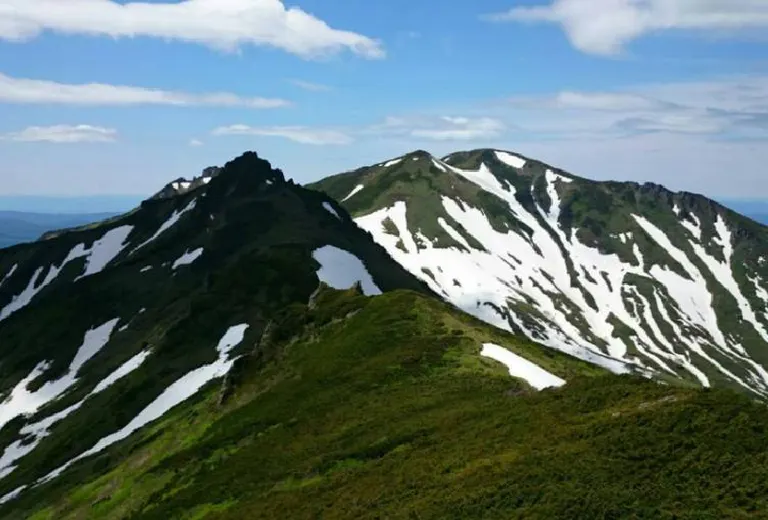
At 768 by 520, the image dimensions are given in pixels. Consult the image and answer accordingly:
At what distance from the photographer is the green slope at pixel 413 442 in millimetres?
26672

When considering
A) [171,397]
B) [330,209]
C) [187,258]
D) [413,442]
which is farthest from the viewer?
[330,209]

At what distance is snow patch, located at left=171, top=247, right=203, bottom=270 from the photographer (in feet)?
449

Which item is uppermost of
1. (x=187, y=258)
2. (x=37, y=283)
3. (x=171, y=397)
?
(x=187, y=258)

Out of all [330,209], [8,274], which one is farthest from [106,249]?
[330,209]

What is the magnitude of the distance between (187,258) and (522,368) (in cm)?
10131

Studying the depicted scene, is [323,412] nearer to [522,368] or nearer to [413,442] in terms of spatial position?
[413,442]

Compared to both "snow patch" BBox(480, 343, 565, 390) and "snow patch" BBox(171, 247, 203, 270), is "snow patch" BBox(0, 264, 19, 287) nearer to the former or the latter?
"snow patch" BBox(171, 247, 203, 270)

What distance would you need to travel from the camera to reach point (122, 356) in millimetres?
105375

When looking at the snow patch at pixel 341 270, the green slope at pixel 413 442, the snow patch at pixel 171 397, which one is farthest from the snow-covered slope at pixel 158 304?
the green slope at pixel 413 442

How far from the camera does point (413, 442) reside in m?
39.2

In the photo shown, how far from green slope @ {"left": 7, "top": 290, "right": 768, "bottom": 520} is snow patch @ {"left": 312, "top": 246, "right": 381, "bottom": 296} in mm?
28411

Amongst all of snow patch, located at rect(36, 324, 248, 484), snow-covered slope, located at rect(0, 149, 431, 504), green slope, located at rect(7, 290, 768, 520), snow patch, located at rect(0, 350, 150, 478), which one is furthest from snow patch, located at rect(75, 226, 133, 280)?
green slope, located at rect(7, 290, 768, 520)

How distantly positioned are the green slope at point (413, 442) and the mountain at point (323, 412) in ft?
0.46

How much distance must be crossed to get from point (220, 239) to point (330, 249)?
31.0 meters
